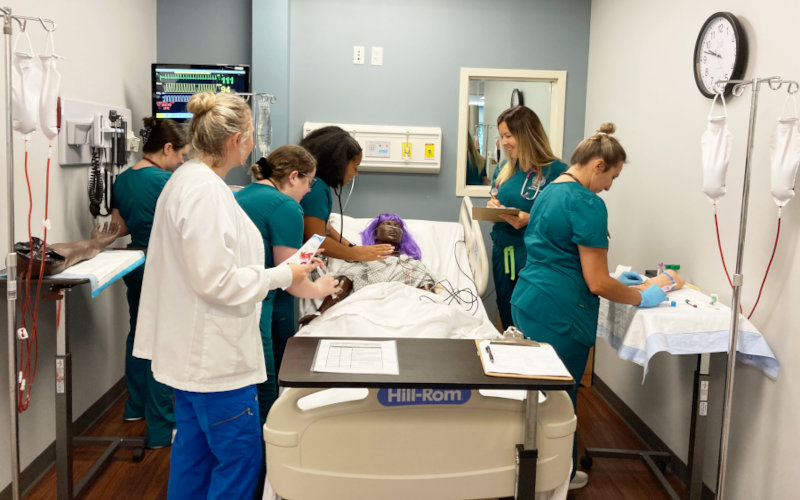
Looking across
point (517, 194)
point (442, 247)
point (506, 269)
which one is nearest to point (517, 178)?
point (517, 194)

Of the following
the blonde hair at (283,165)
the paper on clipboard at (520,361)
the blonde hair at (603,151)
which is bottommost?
the paper on clipboard at (520,361)

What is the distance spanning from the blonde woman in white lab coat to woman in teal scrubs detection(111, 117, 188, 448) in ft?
3.91

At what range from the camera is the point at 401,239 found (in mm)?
3879

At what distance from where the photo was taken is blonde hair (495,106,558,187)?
319 cm

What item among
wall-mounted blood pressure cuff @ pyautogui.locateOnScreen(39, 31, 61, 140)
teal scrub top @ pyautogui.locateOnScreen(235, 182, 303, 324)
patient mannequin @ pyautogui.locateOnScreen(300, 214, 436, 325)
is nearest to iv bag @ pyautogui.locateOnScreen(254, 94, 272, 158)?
patient mannequin @ pyautogui.locateOnScreen(300, 214, 436, 325)

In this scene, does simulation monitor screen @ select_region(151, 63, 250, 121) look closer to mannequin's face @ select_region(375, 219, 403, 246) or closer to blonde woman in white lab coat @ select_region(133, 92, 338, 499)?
mannequin's face @ select_region(375, 219, 403, 246)

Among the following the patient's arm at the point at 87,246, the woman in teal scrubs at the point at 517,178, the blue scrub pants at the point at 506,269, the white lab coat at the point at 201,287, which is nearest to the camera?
the white lab coat at the point at 201,287

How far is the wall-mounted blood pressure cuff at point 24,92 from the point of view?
2.01 m

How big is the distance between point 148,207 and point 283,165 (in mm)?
856

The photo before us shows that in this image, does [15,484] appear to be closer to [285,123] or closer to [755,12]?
[285,123]

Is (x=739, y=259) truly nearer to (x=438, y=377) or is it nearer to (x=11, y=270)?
(x=438, y=377)

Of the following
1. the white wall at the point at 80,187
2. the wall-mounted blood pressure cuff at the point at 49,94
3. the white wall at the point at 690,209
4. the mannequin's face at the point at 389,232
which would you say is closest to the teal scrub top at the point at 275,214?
the wall-mounted blood pressure cuff at the point at 49,94

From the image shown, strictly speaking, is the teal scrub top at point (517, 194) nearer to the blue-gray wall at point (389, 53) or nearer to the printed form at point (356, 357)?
the blue-gray wall at point (389, 53)

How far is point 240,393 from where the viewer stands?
5.98ft
